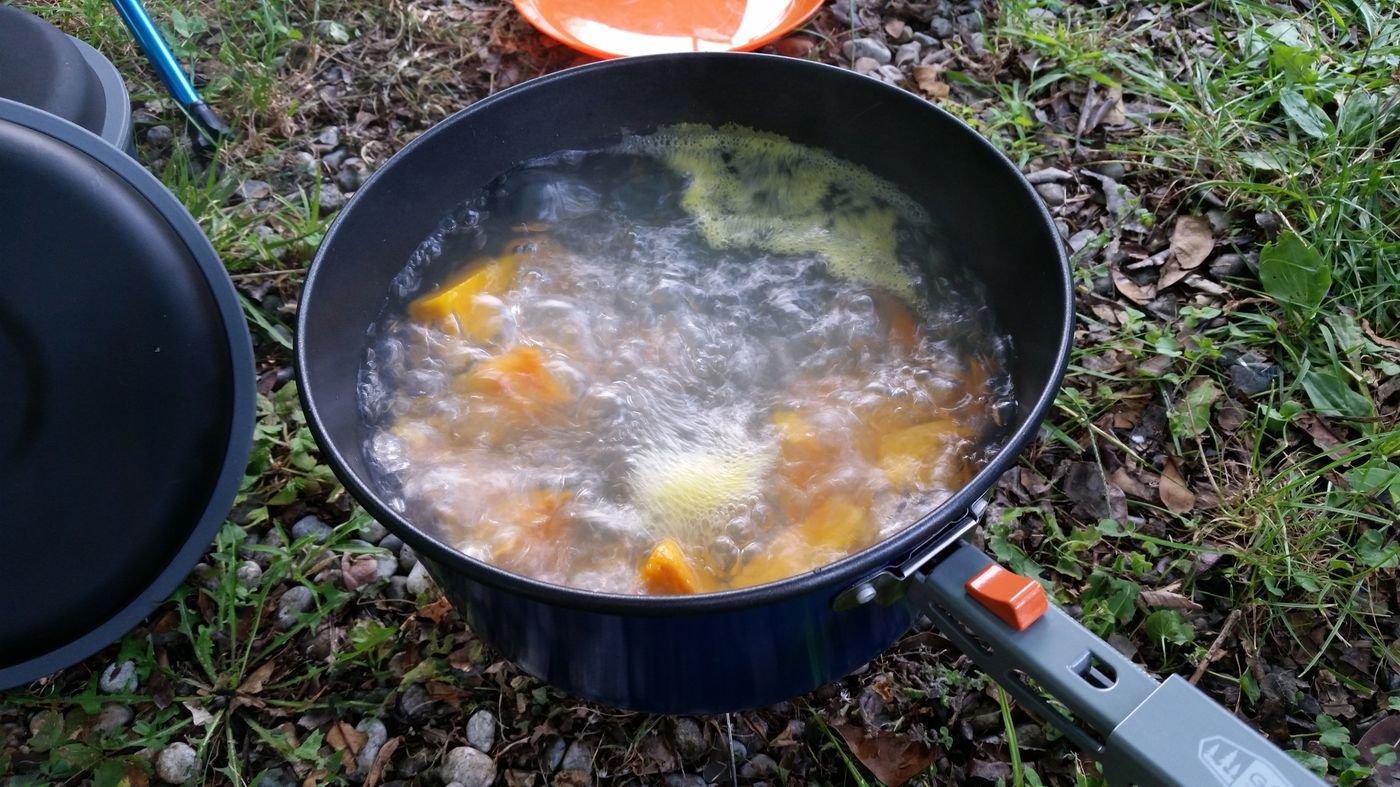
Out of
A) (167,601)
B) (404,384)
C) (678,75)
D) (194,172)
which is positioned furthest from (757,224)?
(194,172)

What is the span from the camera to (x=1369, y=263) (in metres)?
1.99

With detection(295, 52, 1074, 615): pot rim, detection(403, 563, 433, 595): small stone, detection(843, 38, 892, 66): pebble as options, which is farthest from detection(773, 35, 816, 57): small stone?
detection(403, 563, 433, 595): small stone

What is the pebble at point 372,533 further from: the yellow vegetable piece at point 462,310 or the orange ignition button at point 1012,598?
the orange ignition button at point 1012,598

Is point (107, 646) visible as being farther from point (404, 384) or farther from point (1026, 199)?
point (1026, 199)

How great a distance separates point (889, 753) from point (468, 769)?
66 cm

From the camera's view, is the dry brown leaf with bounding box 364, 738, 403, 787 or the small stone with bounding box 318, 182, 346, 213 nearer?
the dry brown leaf with bounding box 364, 738, 403, 787

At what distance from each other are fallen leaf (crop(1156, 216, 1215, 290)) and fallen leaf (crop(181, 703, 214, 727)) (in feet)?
6.75

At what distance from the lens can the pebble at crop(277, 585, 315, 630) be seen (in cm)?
167

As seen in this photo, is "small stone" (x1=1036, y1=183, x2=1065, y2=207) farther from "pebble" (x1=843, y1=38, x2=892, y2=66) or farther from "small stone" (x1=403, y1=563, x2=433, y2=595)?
"small stone" (x1=403, y1=563, x2=433, y2=595)

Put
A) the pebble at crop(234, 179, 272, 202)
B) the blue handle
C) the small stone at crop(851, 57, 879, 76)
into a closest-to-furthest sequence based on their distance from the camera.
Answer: the blue handle → the pebble at crop(234, 179, 272, 202) → the small stone at crop(851, 57, 879, 76)

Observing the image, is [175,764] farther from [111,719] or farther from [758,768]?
[758,768]

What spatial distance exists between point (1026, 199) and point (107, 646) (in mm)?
1654

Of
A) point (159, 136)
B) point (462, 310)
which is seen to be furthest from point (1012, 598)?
point (159, 136)

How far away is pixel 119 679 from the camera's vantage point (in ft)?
5.24
